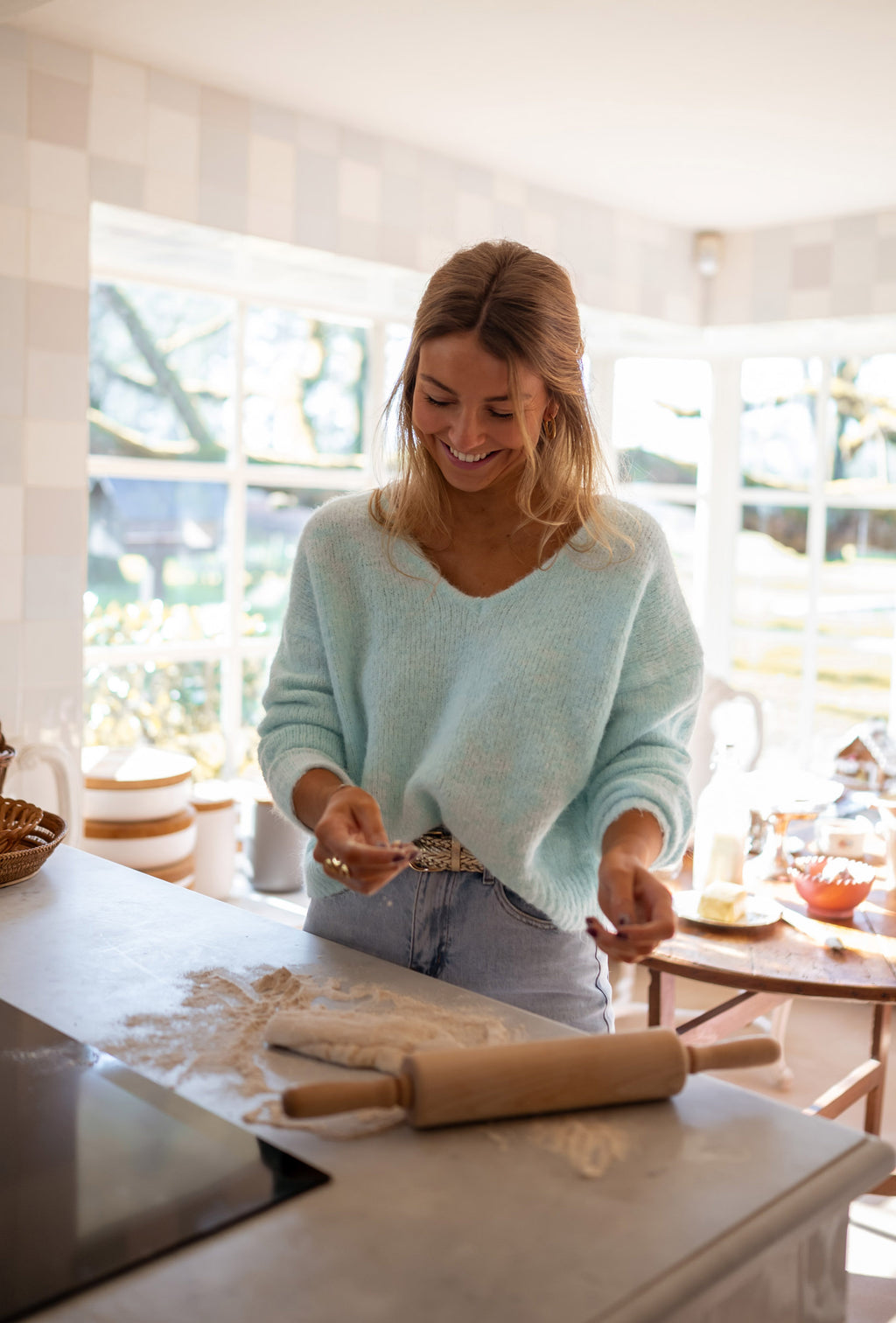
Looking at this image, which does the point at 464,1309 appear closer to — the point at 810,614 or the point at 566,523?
the point at 566,523

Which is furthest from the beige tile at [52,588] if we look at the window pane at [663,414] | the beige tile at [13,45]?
the window pane at [663,414]

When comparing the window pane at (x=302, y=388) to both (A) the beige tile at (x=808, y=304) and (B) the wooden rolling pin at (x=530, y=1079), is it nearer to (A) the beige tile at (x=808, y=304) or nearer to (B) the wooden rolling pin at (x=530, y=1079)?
(A) the beige tile at (x=808, y=304)

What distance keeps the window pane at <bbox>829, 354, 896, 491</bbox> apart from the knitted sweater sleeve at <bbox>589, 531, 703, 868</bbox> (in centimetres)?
295

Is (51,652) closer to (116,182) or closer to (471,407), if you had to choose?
(116,182)

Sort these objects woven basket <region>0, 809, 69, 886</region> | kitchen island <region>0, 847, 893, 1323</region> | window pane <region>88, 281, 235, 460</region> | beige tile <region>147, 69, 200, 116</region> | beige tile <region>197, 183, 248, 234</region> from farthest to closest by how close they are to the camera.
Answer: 1. window pane <region>88, 281, 235, 460</region>
2. beige tile <region>197, 183, 248, 234</region>
3. beige tile <region>147, 69, 200, 116</region>
4. woven basket <region>0, 809, 69, 886</region>
5. kitchen island <region>0, 847, 893, 1323</region>

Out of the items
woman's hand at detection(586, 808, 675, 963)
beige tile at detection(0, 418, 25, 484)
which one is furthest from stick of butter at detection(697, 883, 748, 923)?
beige tile at detection(0, 418, 25, 484)

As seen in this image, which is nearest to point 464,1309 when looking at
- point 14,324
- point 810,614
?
point 14,324

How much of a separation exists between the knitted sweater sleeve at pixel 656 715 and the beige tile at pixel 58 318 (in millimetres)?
1661

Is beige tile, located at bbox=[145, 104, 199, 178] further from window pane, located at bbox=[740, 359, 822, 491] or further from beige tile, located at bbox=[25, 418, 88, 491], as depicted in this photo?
window pane, located at bbox=[740, 359, 822, 491]

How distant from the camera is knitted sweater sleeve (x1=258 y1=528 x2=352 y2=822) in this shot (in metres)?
1.15

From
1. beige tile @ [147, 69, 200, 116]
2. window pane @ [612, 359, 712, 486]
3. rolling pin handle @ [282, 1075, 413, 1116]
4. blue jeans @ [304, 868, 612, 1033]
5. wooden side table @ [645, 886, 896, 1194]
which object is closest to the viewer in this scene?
rolling pin handle @ [282, 1075, 413, 1116]

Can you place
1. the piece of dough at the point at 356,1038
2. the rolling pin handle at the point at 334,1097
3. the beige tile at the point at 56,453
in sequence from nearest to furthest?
1. the rolling pin handle at the point at 334,1097
2. the piece of dough at the point at 356,1038
3. the beige tile at the point at 56,453

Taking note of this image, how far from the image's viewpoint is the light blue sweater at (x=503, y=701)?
1.07 m

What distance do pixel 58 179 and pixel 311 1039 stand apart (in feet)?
6.75
